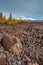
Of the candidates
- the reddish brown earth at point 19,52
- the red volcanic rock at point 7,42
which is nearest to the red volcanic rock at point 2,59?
the reddish brown earth at point 19,52

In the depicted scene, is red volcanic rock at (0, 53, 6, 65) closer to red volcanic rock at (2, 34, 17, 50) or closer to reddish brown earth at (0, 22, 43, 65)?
reddish brown earth at (0, 22, 43, 65)

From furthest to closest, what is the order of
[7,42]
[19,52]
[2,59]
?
1. [19,52]
2. [7,42]
3. [2,59]

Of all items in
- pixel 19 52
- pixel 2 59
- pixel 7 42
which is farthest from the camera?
pixel 19 52

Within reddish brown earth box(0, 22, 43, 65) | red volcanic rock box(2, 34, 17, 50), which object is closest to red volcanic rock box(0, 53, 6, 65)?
reddish brown earth box(0, 22, 43, 65)

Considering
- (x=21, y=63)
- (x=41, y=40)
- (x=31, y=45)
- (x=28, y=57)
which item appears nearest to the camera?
(x=21, y=63)

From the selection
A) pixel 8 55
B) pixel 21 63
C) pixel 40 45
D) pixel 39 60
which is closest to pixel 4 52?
pixel 8 55

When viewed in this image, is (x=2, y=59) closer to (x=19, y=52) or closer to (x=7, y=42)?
(x=7, y=42)

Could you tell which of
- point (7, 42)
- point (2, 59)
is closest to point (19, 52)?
point (7, 42)

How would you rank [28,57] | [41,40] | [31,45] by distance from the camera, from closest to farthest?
[28,57] < [31,45] < [41,40]

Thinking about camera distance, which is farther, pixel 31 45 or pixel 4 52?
pixel 31 45

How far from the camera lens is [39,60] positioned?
10086 millimetres

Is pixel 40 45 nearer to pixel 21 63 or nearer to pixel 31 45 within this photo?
pixel 31 45

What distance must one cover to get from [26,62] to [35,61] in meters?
0.56

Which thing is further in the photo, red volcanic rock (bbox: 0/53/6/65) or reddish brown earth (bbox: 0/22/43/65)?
reddish brown earth (bbox: 0/22/43/65)
